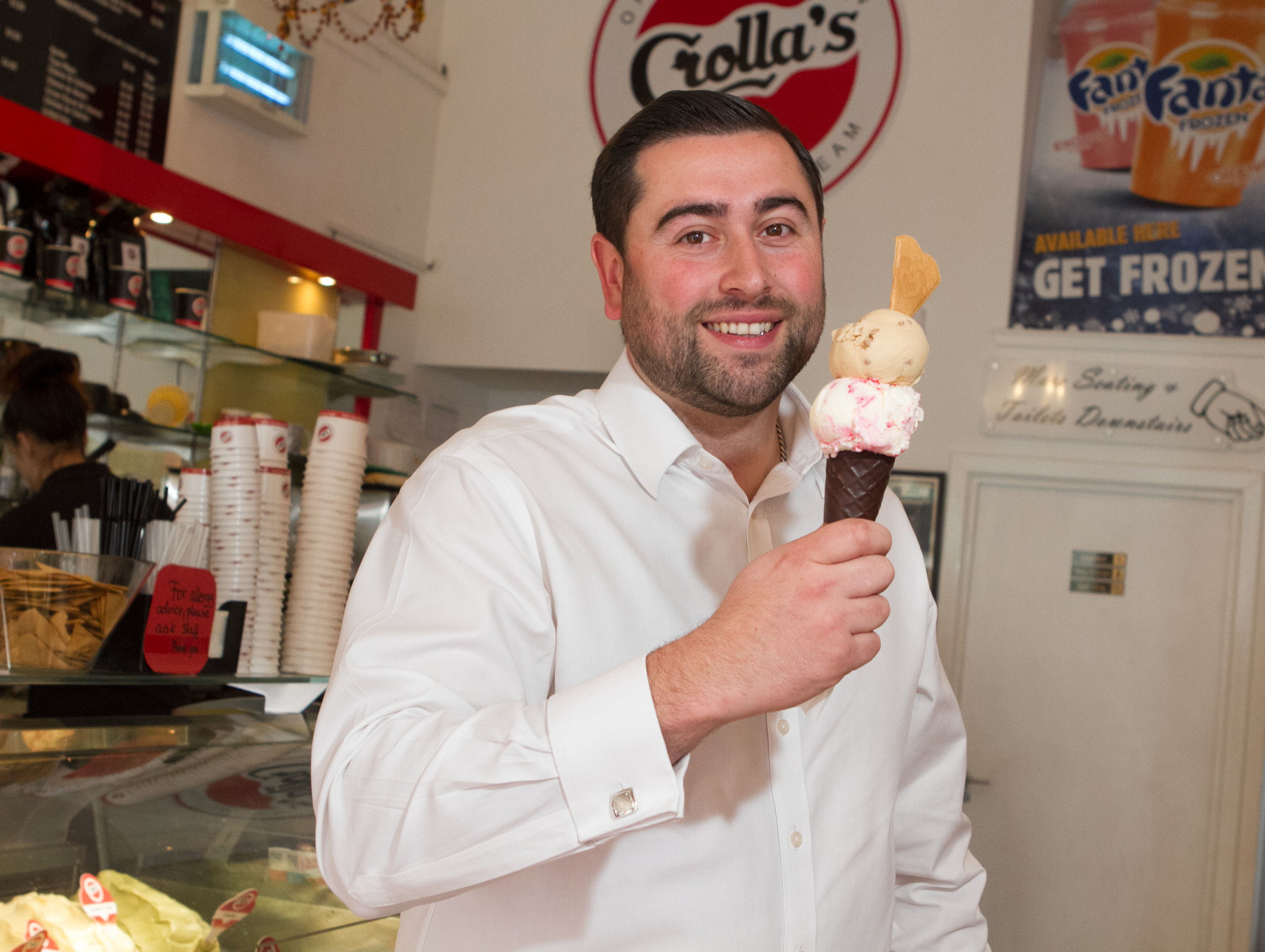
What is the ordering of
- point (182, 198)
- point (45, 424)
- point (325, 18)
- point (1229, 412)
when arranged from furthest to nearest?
point (1229, 412), point (182, 198), point (325, 18), point (45, 424)

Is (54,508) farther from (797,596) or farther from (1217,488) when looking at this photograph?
(1217,488)

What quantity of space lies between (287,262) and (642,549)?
380 centimetres

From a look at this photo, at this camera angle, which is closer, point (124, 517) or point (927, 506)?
point (124, 517)

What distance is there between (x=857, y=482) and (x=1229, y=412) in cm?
379

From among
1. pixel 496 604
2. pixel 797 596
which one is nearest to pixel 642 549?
pixel 496 604

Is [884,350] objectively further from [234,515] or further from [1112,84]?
[1112,84]

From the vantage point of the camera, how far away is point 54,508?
9.08 ft

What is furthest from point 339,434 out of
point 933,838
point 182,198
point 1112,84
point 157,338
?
point 1112,84

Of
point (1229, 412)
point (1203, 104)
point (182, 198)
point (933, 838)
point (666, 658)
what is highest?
point (1203, 104)

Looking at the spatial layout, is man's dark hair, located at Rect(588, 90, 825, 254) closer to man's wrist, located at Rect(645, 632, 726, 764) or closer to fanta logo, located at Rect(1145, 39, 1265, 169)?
man's wrist, located at Rect(645, 632, 726, 764)

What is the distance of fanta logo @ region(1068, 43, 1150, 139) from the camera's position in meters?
4.60

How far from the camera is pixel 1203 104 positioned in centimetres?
450

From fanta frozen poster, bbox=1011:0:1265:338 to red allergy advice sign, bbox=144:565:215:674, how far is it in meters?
3.65

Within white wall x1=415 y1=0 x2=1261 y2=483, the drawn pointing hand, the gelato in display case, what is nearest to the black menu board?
white wall x1=415 y1=0 x2=1261 y2=483
